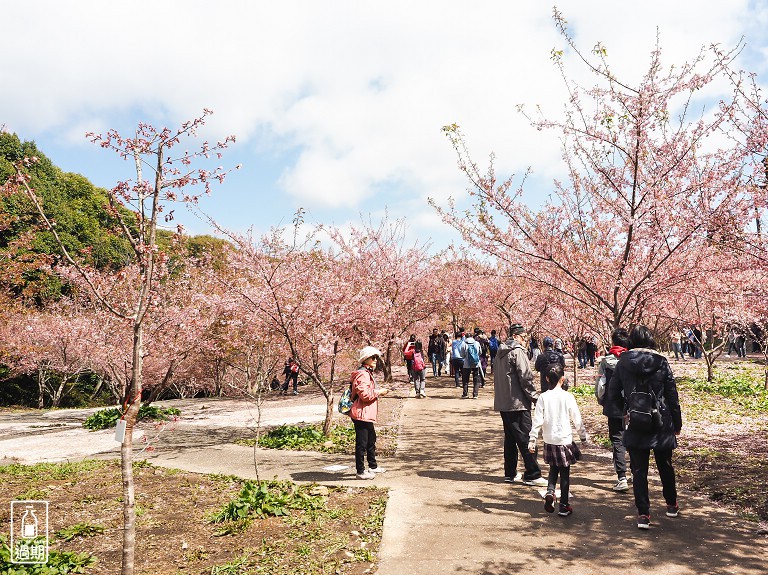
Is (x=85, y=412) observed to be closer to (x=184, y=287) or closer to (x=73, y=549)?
(x=184, y=287)

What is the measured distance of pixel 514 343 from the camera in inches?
279

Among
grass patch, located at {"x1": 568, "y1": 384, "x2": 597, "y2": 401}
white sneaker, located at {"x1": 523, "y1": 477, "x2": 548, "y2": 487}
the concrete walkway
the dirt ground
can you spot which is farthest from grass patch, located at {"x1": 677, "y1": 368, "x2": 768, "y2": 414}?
the dirt ground

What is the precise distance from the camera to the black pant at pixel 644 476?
5.11 metres

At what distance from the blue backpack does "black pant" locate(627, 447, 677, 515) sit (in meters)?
9.89

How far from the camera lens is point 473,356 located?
15336 millimetres

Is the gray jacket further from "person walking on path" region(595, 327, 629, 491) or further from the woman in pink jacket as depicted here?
the woman in pink jacket

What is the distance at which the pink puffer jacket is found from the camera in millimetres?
7098

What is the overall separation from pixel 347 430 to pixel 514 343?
16.2ft

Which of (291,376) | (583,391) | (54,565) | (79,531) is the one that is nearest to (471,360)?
(583,391)

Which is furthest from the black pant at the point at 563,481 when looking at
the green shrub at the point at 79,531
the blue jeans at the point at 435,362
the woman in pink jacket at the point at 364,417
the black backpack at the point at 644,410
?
the blue jeans at the point at 435,362

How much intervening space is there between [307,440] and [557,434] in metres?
5.58

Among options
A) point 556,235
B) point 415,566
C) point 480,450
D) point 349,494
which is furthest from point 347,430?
point 415,566

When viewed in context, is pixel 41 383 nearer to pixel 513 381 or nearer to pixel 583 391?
pixel 583 391

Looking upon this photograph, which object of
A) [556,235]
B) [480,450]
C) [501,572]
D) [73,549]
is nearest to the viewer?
[501,572]
